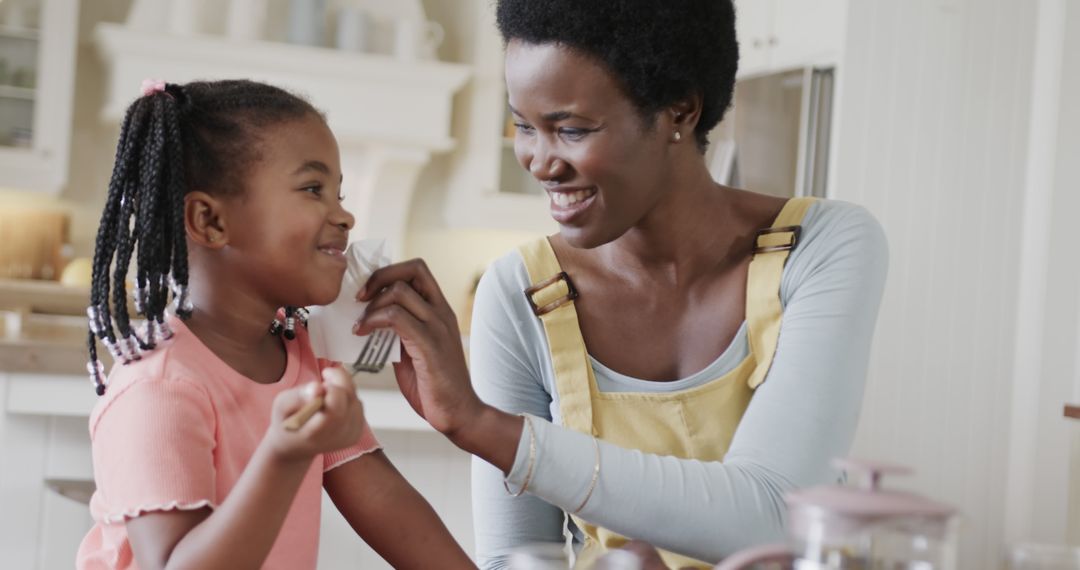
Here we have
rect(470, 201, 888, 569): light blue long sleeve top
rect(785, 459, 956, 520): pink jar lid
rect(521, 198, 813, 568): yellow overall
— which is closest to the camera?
rect(785, 459, 956, 520): pink jar lid

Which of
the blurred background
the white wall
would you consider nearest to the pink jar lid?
the blurred background

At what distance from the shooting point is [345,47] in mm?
4953

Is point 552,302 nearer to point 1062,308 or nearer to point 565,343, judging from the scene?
point 565,343

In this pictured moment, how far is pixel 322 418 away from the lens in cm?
87

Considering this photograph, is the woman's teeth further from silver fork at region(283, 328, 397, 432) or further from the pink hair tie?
the pink hair tie

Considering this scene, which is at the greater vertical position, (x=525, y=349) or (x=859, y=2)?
(x=859, y=2)

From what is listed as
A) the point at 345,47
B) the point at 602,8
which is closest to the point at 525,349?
the point at 602,8

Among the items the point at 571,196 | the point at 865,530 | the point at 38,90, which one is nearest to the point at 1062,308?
the point at 571,196

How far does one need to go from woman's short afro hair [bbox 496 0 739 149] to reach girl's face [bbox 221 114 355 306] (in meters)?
0.31

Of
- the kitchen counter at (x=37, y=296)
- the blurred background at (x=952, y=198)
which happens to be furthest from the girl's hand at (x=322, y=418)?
the kitchen counter at (x=37, y=296)

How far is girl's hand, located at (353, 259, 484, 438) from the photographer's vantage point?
1.11m

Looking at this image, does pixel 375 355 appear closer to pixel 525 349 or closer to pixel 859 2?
pixel 525 349

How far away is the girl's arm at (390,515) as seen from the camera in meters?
1.27

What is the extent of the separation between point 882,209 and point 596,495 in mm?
2902
